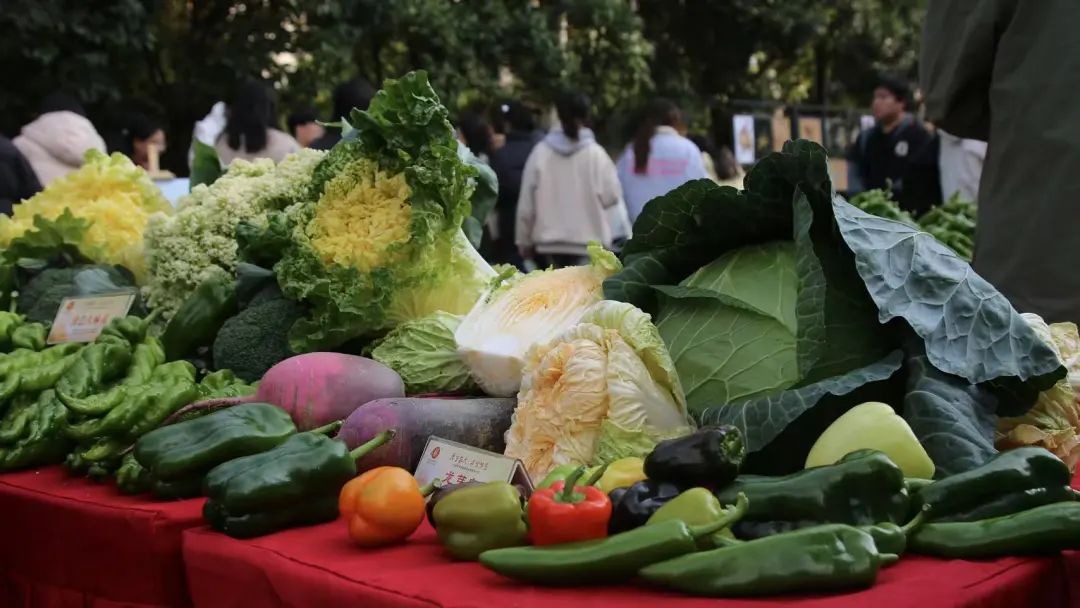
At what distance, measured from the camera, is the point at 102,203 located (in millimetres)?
3873

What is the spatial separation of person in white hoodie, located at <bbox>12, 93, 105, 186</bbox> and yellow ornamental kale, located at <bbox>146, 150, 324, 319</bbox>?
425cm

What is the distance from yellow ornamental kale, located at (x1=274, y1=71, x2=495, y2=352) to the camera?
8.70ft

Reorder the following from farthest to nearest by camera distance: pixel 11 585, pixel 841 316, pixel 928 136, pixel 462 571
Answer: pixel 928 136
pixel 11 585
pixel 841 316
pixel 462 571

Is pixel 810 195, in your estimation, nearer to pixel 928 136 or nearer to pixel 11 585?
pixel 11 585

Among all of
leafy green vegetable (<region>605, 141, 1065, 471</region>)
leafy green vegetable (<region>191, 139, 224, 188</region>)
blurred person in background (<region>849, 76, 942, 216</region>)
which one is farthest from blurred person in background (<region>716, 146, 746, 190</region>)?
leafy green vegetable (<region>605, 141, 1065, 471</region>)

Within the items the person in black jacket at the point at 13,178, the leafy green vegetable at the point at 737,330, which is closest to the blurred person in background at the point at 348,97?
the person in black jacket at the point at 13,178

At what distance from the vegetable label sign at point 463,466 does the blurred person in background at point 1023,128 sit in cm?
206

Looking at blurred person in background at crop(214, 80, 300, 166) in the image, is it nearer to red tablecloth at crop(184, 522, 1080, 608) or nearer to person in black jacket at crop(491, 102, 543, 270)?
person in black jacket at crop(491, 102, 543, 270)

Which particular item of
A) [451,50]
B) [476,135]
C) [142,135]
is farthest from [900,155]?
[451,50]

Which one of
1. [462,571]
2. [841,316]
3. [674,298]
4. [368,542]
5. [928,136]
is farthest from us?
[928,136]

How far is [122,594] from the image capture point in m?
2.10

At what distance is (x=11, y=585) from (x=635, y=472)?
60.5 inches

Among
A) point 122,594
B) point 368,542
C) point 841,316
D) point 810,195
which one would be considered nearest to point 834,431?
point 841,316

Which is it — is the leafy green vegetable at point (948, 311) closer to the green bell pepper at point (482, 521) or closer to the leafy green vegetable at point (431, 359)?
the green bell pepper at point (482, 521)
